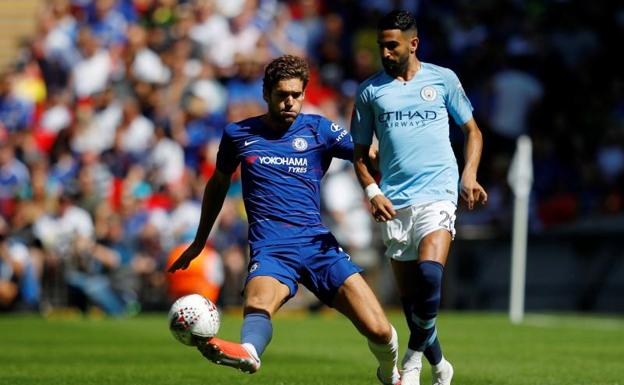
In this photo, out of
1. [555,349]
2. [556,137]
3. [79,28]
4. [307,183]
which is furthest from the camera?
[79,28]

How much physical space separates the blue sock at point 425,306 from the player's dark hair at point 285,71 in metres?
1.55

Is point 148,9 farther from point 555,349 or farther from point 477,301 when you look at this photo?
point 555,349

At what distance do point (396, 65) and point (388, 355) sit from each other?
6.83 feet

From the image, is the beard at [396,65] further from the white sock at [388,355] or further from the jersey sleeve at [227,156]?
the white sock at [388,355]

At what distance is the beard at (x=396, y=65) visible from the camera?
987cm

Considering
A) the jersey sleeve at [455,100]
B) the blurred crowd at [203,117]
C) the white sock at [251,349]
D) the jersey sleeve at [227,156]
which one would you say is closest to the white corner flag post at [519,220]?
the blurred crowd at [203,117]

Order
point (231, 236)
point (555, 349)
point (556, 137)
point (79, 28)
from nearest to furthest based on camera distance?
point (555, 349)
point (231, 236)
point (556, 137)
point (79, 28)

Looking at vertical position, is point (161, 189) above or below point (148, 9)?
below

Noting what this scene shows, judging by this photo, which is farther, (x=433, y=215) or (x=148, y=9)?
(x=148, y=9)

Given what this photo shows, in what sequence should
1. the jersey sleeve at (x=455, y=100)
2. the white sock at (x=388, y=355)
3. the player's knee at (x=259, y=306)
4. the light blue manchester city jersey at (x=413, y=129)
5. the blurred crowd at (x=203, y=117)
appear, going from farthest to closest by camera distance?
1. the blurred crowd at (x=203, y=117)
2. the jersey sleeve at (x=455, y=100)
3. the light blue manchester city jersey at (x=413, y=129)
4. the white sock at (x=388, y=355)
5. the player's knee at (x=259, y=306)

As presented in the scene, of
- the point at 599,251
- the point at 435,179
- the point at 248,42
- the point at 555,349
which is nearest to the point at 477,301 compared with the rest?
the point at 599,251

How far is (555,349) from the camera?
1480 cm

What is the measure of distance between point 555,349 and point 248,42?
12306 millimetres

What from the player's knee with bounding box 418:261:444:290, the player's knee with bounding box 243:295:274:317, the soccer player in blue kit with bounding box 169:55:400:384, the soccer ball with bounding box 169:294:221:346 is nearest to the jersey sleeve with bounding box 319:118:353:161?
the soccer player in blue kit with bounding box 169:55:400:384
